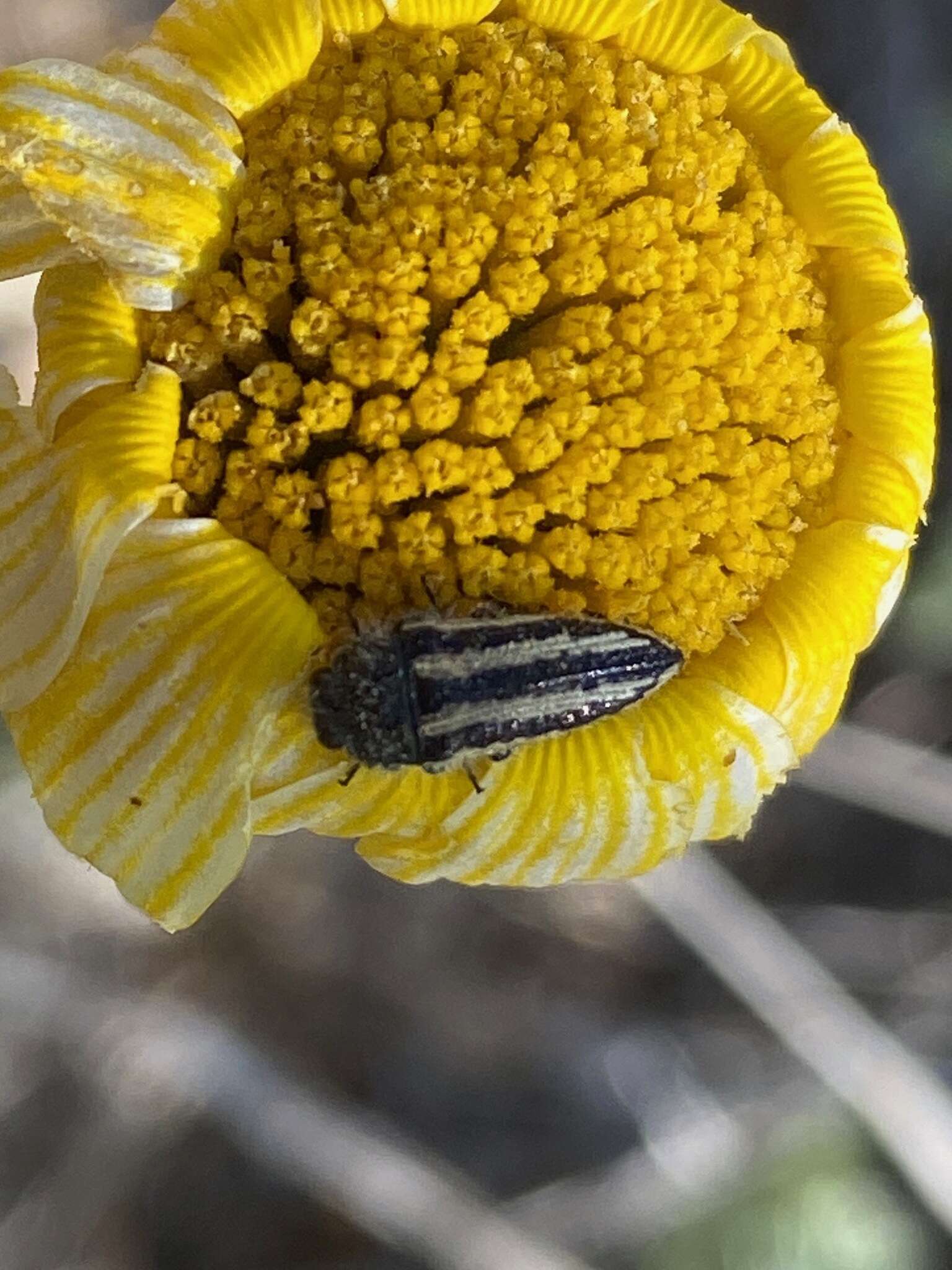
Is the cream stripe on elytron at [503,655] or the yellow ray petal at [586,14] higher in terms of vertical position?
the yellow ray petal at [586,14]

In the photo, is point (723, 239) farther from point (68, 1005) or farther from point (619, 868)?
point (68, 1005)

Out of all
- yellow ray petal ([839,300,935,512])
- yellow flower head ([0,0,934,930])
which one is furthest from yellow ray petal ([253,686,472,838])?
yellow ray petal ([839,300,935,512])

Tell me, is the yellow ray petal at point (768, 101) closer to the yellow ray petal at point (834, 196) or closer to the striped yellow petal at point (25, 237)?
the yellow ray petal at point (834, 196)

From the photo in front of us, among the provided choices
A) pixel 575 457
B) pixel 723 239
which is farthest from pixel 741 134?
pixel 575 457

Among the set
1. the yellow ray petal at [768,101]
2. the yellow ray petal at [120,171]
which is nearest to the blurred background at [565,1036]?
the yellow ray petal at [768,101]

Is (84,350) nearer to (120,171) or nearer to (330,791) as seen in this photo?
(120,171)
